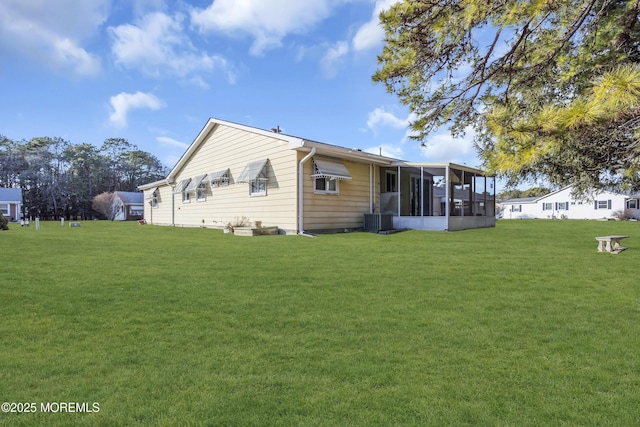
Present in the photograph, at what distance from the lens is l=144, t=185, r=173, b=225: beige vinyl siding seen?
78.1 feet

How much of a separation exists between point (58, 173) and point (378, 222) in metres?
52.2

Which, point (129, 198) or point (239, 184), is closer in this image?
point (239, 184)

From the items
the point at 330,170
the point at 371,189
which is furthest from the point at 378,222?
the point at 330,170

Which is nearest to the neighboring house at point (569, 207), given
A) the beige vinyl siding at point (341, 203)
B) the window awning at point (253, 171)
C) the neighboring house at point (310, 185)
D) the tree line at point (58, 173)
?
the neighboring house at point (310, 185)

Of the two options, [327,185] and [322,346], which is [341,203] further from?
[322,346]

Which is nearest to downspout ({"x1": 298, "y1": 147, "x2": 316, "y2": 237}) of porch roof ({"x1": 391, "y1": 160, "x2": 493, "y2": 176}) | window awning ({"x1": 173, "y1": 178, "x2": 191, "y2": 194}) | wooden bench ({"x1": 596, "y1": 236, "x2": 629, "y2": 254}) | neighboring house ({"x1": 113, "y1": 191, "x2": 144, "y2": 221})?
porch roof ({"x1": 391, "y1": 160, "x2": 493, "y2": 176})

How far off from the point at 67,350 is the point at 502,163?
468cm

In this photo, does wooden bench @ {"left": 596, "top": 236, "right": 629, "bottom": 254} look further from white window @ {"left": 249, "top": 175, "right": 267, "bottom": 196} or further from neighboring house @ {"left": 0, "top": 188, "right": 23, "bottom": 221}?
neighboring house @ {"left": 0, "top": 188, "right": 23, "bottom": 221}

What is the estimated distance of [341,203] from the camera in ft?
48.2

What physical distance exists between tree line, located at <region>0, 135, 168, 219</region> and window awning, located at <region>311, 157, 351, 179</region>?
43.8m

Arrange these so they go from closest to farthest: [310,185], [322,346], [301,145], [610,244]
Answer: [322,346] → [610,244] → [301,145] → [310,185]

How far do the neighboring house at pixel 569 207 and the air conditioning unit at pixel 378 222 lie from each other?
26225mm

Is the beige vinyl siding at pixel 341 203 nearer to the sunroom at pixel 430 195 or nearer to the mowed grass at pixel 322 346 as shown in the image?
the sunroom at pixel 430 195

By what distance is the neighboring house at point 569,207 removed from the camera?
1462 inches
